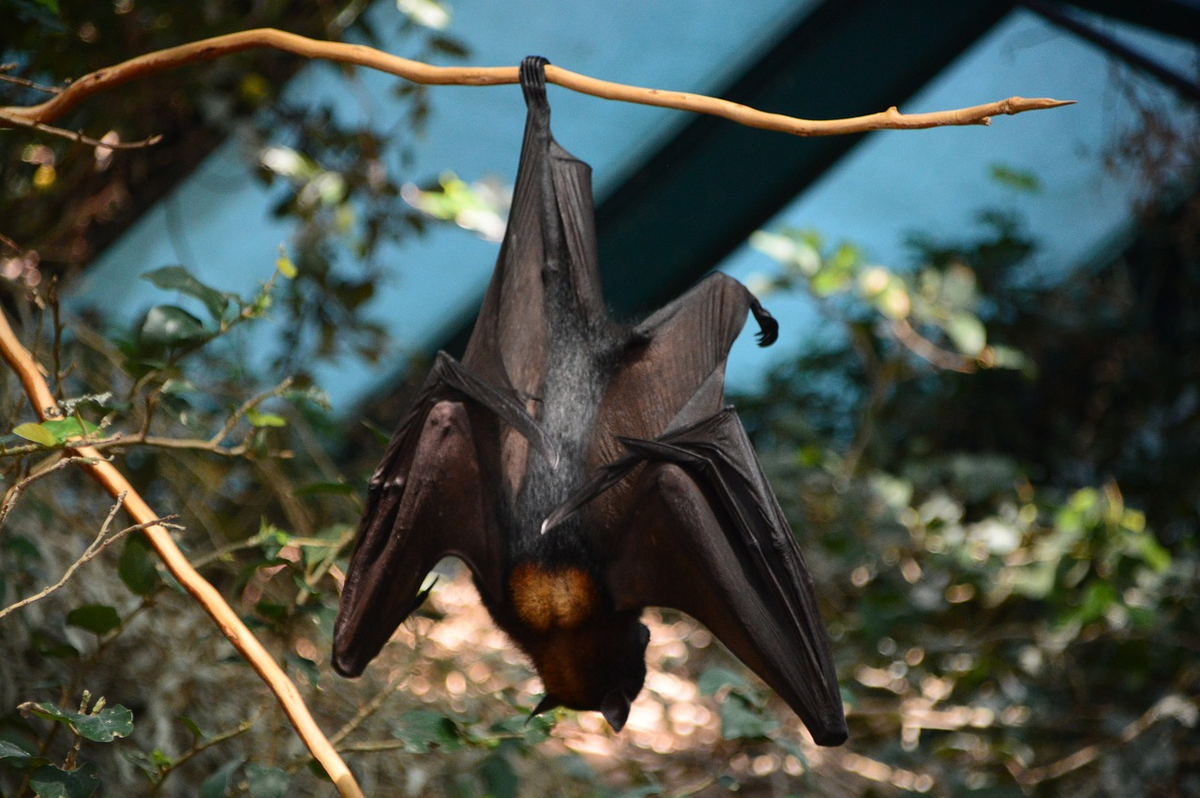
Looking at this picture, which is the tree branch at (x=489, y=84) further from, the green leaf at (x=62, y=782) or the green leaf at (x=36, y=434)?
the green leaf at (x=62, y=782)

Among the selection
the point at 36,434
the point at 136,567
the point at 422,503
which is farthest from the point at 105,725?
the point at 422,503

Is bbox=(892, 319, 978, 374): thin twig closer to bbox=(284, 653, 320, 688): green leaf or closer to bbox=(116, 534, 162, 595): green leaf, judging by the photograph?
bbox=(284, 653, 320, 688): green leaf

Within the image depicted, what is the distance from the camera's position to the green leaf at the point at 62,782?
1.67 m

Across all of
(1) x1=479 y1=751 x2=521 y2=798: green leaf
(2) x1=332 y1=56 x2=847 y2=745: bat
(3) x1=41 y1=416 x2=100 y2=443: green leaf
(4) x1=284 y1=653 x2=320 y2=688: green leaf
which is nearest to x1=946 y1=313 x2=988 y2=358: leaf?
(2) x1=332 y1=56 x2=847 y2=745: bat

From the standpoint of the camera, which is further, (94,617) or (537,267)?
(537,267)

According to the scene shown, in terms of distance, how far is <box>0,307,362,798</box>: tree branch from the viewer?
1.53 m

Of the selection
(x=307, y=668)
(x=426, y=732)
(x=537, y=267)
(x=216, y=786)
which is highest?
(x=537, y=267)

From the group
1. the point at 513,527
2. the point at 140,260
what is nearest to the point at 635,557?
the point at 513,527

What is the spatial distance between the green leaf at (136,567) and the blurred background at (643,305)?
0.71 m

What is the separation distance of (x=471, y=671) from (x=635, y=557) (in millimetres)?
2476

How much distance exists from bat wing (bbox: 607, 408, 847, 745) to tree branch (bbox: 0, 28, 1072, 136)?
0.65 meters

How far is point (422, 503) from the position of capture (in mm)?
2094

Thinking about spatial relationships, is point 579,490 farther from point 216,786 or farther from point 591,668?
point 216,786

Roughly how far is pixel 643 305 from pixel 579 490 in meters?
2.57
